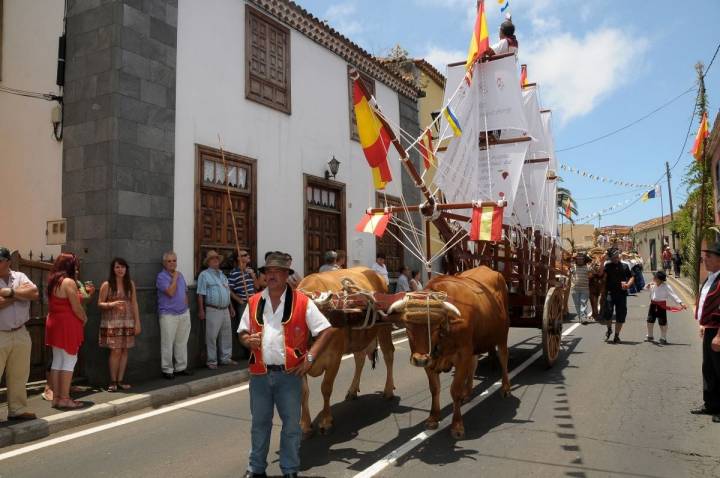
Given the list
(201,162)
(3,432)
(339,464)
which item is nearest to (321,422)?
(339,464)

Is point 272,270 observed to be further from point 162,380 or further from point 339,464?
point 162,380

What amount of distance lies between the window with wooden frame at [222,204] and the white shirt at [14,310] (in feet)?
11.3

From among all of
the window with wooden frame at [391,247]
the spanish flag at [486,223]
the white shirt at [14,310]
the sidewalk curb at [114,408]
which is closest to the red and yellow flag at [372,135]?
the spanish flag at [486,223]

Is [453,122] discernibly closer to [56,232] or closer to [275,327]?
[275,327]

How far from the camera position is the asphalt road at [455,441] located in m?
4.36

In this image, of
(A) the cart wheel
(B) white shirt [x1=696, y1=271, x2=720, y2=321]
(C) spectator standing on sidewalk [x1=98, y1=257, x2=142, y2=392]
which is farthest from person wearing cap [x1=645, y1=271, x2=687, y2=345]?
(C) spectator standing on sidewalk [x1=98, y1=257, x2=142, y2=392]

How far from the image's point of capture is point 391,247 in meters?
15.6

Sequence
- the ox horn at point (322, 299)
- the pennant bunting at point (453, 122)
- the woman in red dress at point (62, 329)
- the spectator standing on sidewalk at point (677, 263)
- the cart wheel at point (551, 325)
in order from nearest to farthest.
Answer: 1. the ox horn at point (322, 299)
2. the woman in red dress at point (62, 329)
3. the cart wheel at point (551, 325)
4. the pennant bunting at point (453, 122)
5. the spectator standing on sidewalk at point (677, 263)

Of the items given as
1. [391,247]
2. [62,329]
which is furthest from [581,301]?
[62,329]

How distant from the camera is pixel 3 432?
208 inches

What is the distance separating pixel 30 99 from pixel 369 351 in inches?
289

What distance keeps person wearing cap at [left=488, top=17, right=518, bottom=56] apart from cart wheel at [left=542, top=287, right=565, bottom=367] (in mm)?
5587

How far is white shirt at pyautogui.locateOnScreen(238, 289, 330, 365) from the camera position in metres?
3.77

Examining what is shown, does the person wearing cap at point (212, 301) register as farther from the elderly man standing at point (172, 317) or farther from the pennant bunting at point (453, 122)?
the pennant bunting at point (453, 122)
